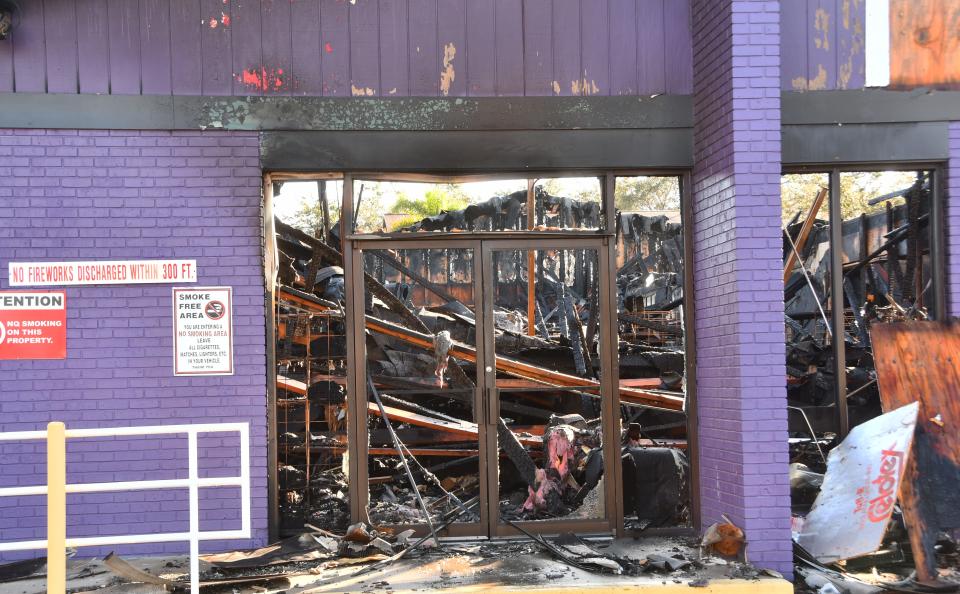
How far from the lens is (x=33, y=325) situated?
5906 mm

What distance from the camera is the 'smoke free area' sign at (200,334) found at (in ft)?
19.7

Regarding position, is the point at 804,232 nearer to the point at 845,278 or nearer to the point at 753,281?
the point at 845,278

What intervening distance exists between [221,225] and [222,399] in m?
1.34

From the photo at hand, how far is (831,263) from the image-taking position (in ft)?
21.0

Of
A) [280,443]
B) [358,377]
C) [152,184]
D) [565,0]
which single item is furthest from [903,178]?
[152,184]

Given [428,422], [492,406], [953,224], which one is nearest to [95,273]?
[428,422]

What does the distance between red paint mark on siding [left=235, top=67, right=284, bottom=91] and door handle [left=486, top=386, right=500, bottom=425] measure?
2943mm

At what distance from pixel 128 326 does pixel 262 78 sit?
2184mm

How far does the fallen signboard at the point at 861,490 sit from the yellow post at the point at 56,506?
5.03 m

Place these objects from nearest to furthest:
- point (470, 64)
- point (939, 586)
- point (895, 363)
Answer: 1. point (939, 586)
2. point (895, 363)
3. point (470, 64)

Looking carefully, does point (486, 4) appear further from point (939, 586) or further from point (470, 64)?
point (939, 586)

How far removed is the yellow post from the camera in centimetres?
434

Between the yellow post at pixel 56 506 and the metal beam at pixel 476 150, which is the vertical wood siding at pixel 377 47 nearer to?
the metal beam at pixel 476 150

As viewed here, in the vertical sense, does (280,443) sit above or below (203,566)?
above
